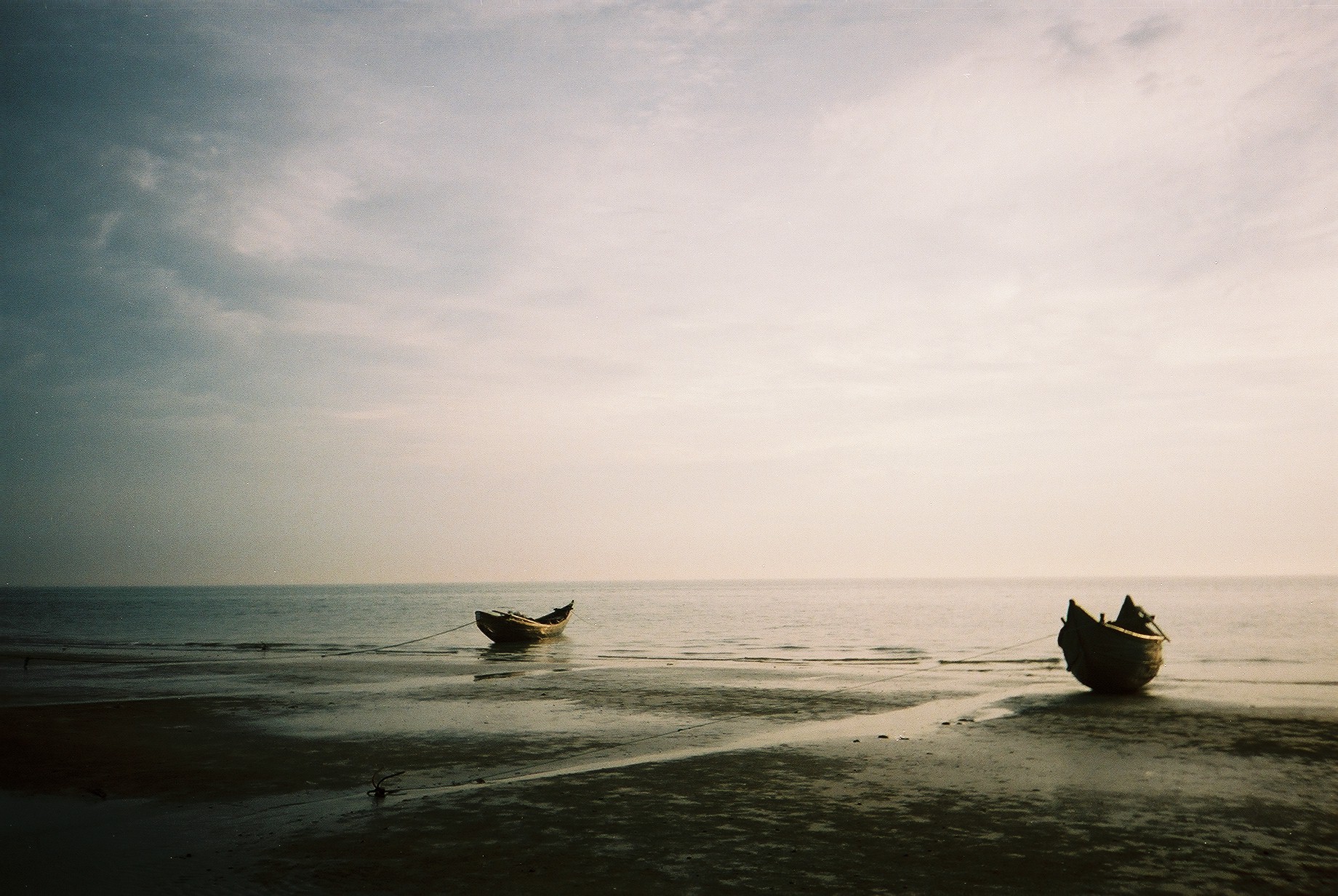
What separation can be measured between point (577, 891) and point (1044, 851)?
479cm

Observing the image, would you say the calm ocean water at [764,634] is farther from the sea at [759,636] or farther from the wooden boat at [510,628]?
the wooden boat at [510,628]

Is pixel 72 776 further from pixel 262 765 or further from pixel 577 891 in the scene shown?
pixel 577 891

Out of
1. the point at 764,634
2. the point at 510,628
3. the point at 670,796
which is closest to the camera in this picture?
the point at 670,796

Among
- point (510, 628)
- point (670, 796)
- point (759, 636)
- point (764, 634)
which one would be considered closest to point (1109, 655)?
point (670, 796)

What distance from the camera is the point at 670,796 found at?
1082 centimetres

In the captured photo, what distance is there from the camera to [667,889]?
7.42 metres

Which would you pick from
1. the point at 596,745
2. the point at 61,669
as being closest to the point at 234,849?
the point at 596,745

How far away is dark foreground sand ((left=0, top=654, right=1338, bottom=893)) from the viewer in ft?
25.7

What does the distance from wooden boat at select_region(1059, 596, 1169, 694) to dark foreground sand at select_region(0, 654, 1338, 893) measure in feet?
2.22

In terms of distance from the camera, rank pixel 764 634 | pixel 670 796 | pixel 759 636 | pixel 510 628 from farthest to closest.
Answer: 1. pixel 764 634
2. pixel 759 636
3. pixel 510 628
4. pixel 670 796

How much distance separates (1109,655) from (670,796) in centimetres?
1572

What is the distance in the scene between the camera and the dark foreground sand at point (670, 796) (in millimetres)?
7848

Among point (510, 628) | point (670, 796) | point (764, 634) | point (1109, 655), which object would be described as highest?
point (1109, 655)

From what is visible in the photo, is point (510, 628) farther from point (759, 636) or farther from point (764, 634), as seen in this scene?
point (764, 634)
